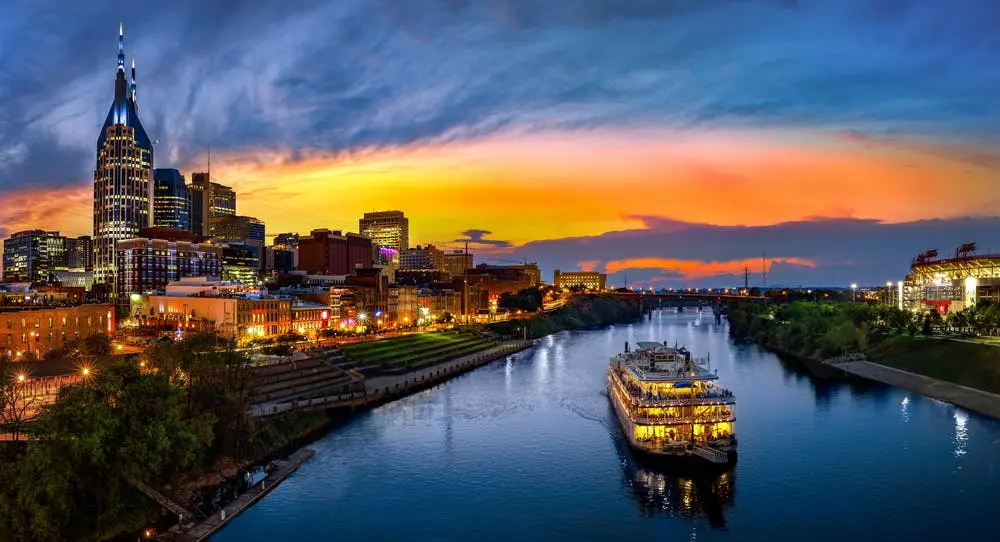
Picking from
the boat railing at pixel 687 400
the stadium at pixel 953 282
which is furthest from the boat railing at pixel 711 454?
the stadium at pixel 953 282

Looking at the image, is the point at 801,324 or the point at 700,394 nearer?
the point at 700,394

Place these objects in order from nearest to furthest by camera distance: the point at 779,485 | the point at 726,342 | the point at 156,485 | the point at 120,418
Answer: the point at 120,418 < the point at 156,485 < the point at 779,485 < the point at 726,342

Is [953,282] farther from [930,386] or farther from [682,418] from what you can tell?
[682,418]

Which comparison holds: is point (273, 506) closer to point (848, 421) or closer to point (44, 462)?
point (44, 462)

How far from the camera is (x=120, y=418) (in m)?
47.2

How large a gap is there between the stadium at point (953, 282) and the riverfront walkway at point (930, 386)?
52.1 m

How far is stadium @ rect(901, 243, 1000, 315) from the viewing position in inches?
6166

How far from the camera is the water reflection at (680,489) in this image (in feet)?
166

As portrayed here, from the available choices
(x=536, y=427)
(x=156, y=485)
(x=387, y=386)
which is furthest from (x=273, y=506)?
(x=387, y=386)

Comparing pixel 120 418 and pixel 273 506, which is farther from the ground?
pixel 120 418

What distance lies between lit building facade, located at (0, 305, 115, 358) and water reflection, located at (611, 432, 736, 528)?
69894 mm

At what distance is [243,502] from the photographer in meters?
51.3

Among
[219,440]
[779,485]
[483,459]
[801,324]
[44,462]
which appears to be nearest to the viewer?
[44,462]

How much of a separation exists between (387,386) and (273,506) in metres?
47.2
